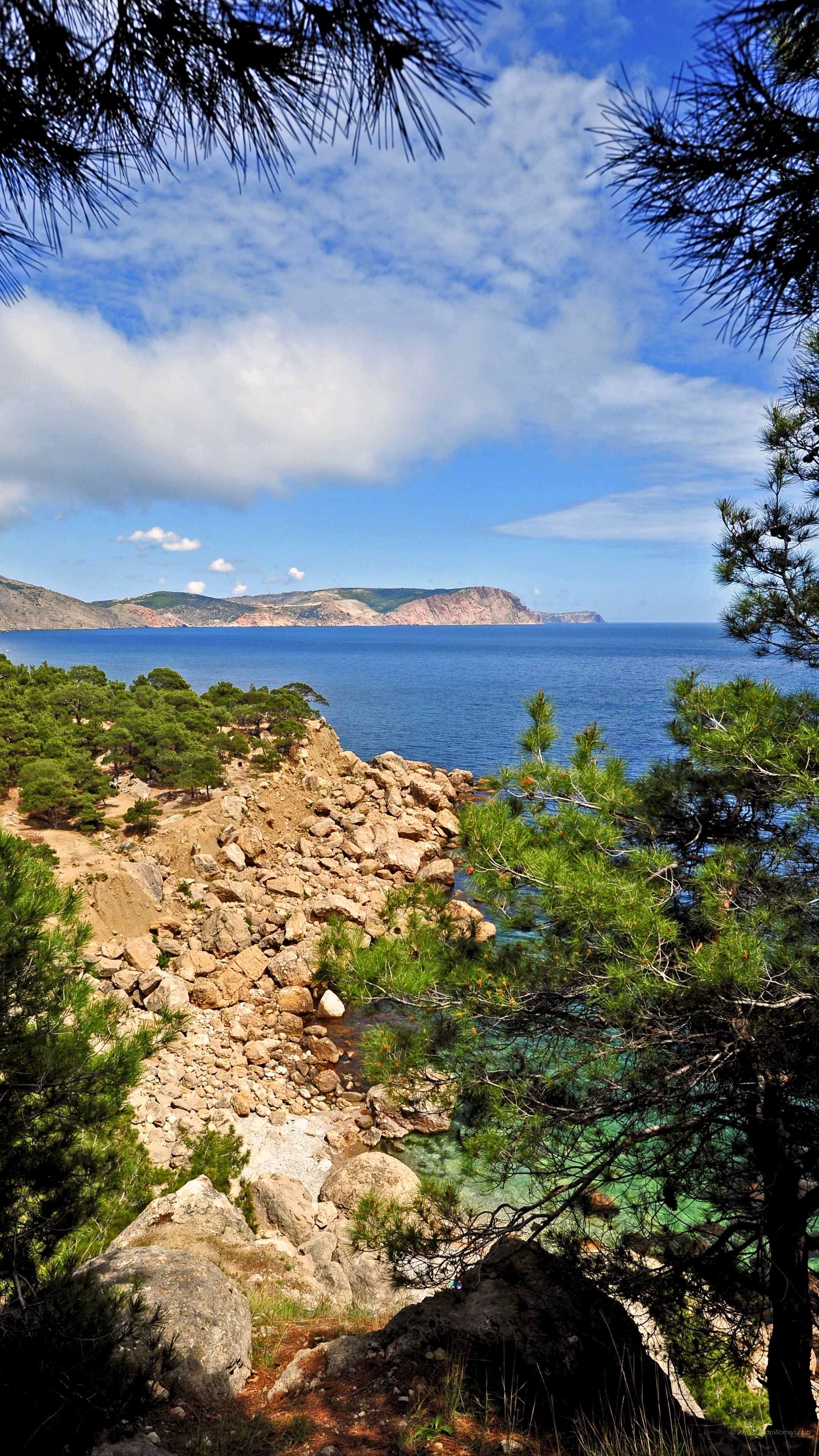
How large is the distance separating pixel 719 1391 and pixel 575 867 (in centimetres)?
587

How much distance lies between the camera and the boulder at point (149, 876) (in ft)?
51.9

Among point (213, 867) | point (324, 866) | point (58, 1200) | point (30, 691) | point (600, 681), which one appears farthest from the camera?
point (600, 681)

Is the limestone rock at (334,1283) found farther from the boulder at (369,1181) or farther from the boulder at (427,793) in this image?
the boulder at (427,793)

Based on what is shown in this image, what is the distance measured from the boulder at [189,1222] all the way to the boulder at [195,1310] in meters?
0.55

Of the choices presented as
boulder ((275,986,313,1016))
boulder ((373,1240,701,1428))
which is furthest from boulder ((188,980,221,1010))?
boulder ((373,1240,701,1428))

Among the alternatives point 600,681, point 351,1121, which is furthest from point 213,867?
point 600,681

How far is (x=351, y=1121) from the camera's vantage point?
1145 centimetres

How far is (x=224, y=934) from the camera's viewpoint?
15328 mm

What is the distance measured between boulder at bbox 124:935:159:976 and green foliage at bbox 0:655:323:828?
6.08 m

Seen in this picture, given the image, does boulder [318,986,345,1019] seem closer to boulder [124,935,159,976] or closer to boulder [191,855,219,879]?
boulder [124,935,159,976]

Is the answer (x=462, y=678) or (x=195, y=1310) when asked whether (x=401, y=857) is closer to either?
(x=195, y=1310)

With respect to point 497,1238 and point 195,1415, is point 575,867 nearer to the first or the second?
point 497,1238

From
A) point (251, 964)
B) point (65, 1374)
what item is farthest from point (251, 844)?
point (65, 1374)

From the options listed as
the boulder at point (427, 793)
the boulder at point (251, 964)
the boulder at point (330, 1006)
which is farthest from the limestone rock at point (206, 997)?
the boulder at point (427, 793)
